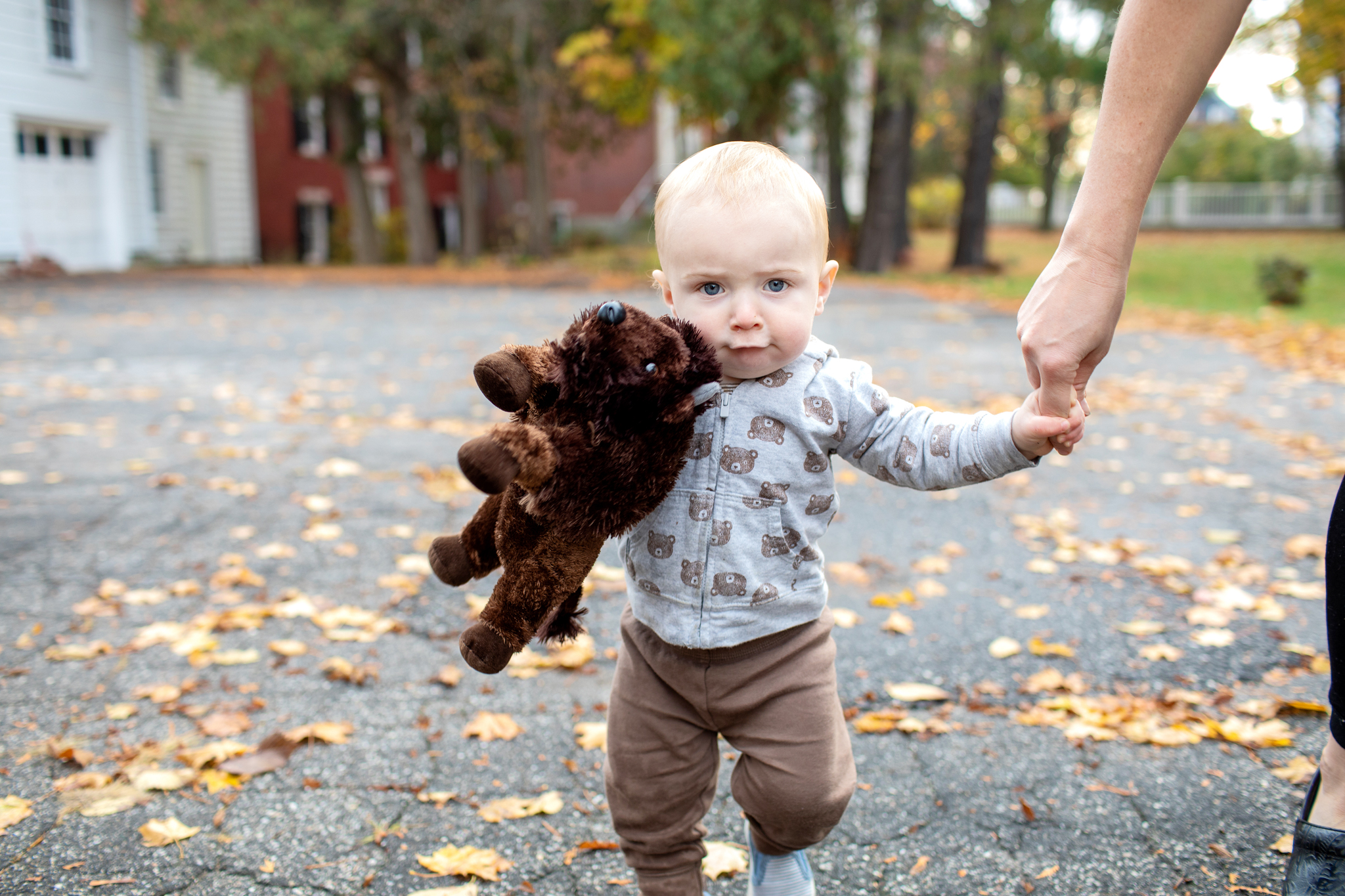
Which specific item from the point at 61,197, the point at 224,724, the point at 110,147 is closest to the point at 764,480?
the point at 224,724

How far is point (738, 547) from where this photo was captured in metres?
1.83

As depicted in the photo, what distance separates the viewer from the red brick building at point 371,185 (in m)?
28.0

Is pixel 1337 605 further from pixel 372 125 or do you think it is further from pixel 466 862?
pixel 372 125

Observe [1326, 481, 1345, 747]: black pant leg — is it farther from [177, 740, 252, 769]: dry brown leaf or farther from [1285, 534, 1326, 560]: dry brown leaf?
Answer: [1285, 534, 1326, 560]: dry brown leaf

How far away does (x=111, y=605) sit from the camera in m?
3.75

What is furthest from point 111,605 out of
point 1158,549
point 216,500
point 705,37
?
point 705,37

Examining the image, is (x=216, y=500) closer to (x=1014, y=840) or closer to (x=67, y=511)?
(x=67, y=511)

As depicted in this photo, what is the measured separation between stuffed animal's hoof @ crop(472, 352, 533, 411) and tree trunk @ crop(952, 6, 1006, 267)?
59.4 ft

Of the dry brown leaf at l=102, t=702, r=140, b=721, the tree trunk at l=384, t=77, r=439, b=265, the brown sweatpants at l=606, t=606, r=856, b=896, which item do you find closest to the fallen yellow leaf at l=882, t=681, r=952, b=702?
the brown sweatpants at l=606, t=606, r=856, b=896

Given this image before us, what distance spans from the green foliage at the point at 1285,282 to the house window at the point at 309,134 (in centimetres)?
2341

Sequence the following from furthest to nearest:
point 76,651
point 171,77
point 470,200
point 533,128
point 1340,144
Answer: point 1340,144
point 470,200
point 171,77
point 533,128
point 76,651

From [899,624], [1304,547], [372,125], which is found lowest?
[899,624]

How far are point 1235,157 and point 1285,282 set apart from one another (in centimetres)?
2968

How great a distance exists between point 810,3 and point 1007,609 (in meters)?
16.7
